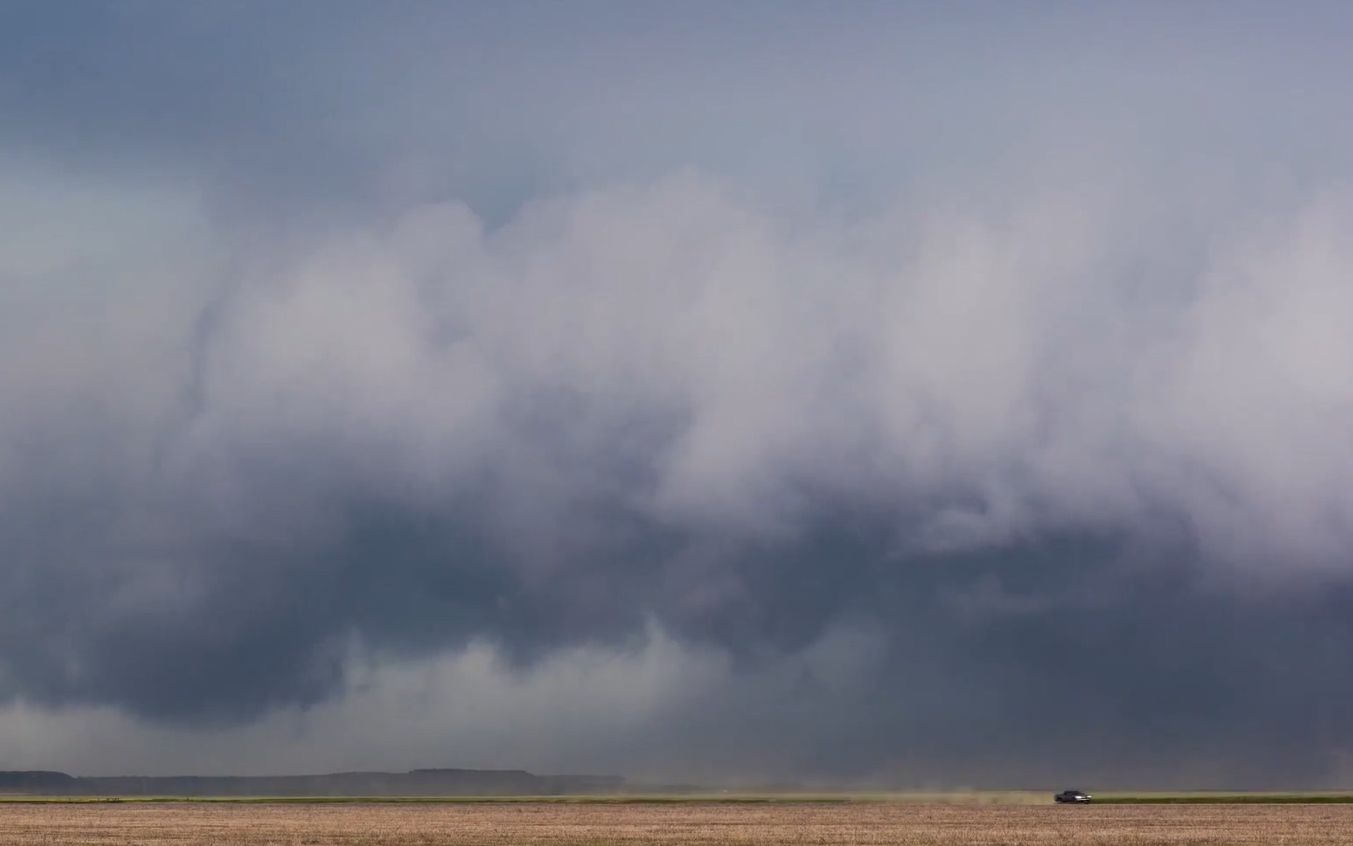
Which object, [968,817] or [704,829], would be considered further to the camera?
[968,817]

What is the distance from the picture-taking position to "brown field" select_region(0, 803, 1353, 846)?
9531 centimetres

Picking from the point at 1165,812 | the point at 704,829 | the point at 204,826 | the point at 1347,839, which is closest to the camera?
the point at 1347,839

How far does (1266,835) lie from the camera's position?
97250 millimetres

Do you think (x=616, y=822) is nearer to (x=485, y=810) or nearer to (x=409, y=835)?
(x=409, y=835)

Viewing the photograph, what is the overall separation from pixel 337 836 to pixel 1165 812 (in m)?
76.5

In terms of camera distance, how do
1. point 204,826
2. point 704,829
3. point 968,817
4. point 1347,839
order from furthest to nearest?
point 968,817
point 204,826
point 704,829
point 1347,839

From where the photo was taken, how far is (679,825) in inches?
4377

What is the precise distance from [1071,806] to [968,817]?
124ft

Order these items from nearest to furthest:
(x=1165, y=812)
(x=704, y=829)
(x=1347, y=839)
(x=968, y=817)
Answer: (x=1347, y=839), (x=704, y=829), (x=968, y=817), (x=1165, y=812)

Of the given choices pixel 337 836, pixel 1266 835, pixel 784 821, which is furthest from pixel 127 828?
pixel 1266 835

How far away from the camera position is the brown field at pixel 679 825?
313ft

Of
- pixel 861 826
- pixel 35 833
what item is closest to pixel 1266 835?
pixel 861 826

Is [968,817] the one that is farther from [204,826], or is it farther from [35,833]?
[35,833]

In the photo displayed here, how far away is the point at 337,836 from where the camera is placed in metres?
99.1
